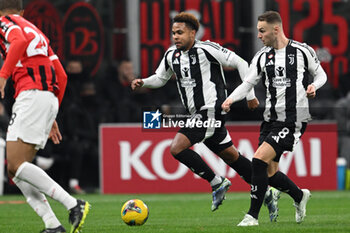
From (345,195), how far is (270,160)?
5639mm

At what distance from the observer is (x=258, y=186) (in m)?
8.45

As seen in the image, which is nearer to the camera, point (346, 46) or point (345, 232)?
point (345, 232)

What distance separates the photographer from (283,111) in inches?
340

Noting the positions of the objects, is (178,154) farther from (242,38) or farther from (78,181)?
(242,38)

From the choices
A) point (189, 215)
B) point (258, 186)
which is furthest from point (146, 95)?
point (258, 186)

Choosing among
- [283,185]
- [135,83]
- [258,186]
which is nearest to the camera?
[258,186]

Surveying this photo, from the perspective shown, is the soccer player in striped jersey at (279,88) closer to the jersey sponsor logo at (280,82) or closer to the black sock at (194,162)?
the jersey sponsor logo at (280,82)

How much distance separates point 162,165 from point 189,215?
4.64 m

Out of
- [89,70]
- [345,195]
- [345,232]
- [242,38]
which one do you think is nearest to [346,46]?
[242,38]

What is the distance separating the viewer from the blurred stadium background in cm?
1488

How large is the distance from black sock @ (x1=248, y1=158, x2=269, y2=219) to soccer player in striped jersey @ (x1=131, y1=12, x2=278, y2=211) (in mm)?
1079

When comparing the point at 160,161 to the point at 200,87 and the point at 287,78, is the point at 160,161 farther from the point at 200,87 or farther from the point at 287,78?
the point at 287,78

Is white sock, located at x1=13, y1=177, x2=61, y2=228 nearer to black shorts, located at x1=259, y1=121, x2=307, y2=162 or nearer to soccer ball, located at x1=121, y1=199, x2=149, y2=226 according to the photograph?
soccer ball, located at x1=121, y1=199, x2=149, y2=226

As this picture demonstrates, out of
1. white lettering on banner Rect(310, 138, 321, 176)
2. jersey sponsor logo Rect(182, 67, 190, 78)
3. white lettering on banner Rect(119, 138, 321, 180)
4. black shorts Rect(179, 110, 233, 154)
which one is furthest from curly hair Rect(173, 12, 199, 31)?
white lettering on banner Rect(310, 138, 321, 176)
